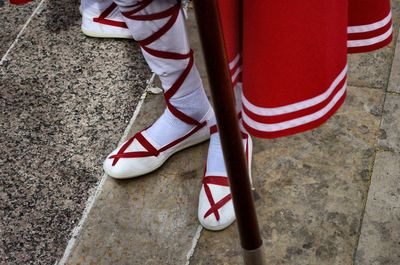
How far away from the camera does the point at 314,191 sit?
1.75m

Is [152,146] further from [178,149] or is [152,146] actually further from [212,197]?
[212,197]

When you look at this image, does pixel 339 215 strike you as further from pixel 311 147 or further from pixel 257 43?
pixel 257 43

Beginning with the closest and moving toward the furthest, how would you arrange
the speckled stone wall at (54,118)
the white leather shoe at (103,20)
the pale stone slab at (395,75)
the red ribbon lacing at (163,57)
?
the red ribbon lacing at (163,57), the speckled stone wall at (54,118), the pale stone slab at (395,75), the white leather shoe at (103,20)

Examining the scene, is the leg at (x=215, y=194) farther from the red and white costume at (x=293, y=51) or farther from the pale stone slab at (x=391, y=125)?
the pale stone slab at (x=391, y=125)

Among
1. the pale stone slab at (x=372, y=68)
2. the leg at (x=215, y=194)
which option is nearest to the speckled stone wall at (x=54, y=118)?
the leg at (x=215, y=194)

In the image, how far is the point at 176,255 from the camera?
1672mm

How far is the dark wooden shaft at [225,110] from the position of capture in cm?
90

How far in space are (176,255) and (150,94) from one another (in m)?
0.60

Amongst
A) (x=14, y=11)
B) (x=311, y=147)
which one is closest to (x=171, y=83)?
(x=311, y=147)

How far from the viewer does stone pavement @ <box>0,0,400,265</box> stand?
65.7 inches

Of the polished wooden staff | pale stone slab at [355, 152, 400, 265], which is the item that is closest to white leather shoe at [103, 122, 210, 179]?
pale stone slab at [355, 152, 400, 265]

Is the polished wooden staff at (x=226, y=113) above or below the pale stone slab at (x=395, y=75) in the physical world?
above

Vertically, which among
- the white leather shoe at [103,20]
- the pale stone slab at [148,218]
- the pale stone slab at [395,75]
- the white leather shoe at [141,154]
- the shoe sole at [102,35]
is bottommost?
the pale stone slab at [148,218]

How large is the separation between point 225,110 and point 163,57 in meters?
0.66
